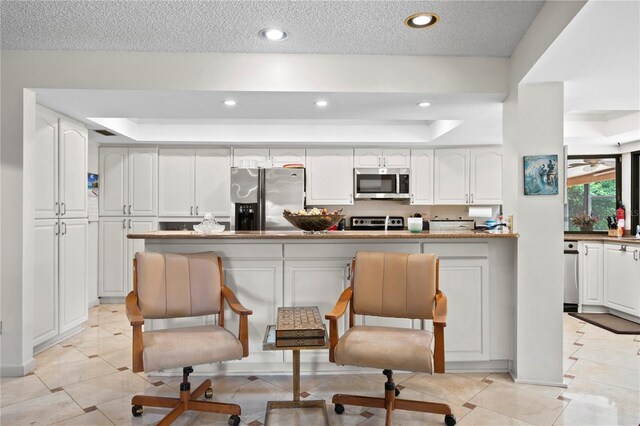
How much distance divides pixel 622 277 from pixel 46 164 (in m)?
6.02

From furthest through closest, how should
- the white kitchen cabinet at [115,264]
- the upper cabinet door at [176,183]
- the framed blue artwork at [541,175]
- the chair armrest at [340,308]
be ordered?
the upper cabinet door at [176,183] < the white kitchen cabinet at [115,264] < the framed blue artwork at [541,175] < the chair armrest at [340,308]

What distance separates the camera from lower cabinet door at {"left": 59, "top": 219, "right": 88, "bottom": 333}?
363 cm

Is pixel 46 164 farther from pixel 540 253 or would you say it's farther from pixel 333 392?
pixel 540 253

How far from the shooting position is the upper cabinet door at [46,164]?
330cm

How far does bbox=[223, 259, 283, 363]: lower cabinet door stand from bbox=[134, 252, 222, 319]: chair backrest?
298mm

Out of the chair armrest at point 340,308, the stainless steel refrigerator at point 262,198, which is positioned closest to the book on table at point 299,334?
the chair armrest at point 340,308

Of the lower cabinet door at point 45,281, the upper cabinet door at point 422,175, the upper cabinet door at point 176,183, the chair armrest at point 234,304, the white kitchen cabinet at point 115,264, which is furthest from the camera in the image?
the upper cabinet door at point 422,175

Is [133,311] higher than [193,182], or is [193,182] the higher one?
[193,182]

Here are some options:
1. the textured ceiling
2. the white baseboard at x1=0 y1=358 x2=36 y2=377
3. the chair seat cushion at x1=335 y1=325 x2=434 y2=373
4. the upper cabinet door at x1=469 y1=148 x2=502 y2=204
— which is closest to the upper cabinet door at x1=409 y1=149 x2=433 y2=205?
the upper cabinet door at x1=469 y1=148 x2=502 y2=204

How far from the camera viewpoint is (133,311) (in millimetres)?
2158

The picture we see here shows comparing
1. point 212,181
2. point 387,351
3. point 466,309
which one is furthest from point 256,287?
point 212,181

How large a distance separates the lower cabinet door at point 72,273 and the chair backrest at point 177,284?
1843 millimetres

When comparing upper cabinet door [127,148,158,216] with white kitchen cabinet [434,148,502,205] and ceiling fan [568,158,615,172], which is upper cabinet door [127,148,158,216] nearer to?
white kitchen cabinet [434,148,502,205]

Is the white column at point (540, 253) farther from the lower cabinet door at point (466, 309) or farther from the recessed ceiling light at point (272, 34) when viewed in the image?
the recessed ceiling light at point (272, 34)
